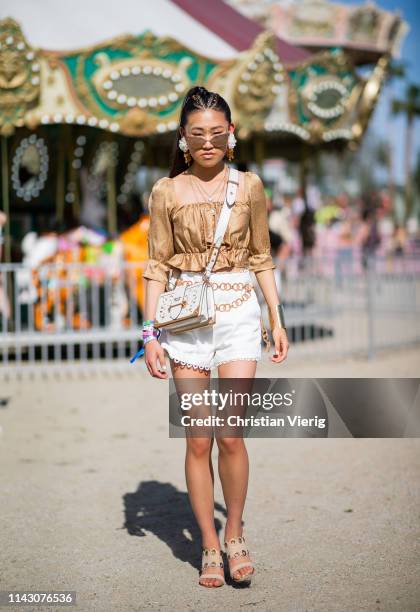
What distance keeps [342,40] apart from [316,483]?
17266 millimetres

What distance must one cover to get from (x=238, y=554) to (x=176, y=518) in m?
0.98

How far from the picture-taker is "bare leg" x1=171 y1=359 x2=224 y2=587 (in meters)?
3.17

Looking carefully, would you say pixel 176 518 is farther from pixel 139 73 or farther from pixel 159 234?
pixel 139 73

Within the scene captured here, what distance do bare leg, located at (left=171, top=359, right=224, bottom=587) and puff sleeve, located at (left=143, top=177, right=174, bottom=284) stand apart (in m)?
0.37

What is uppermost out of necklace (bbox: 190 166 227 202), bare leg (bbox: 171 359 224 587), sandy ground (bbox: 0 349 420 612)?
necklace (bbox: 190 166 227 202)

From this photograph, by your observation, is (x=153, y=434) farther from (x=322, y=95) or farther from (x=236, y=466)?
(x=322, y=95)

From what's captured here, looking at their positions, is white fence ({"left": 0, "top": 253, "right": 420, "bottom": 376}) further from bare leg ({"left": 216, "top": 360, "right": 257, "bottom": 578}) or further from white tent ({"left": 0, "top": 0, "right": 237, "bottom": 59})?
bare leg ({"left": 216, "top": 360, "right": 257, "bottom": 578})

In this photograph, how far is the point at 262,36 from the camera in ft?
Result: 32.7

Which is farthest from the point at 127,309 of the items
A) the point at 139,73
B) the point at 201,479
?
the point at 201,479

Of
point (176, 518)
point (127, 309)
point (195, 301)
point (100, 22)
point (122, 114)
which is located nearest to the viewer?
point (195, 301)

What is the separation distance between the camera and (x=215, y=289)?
3.18m

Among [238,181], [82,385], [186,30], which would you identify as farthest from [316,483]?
[186,30]

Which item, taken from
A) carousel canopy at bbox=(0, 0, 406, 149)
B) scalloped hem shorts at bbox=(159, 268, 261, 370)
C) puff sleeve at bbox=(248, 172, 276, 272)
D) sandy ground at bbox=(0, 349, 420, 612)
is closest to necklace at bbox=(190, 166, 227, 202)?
puff sleeve at bbox=(248, 172, 276, 272)

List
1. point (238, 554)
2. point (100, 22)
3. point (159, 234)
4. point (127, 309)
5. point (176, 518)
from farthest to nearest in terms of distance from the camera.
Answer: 1. point (100, 22)
2. point (127, 309)
3. point (176, 518)
4. point (159, 234)
5. point (238, 554)
